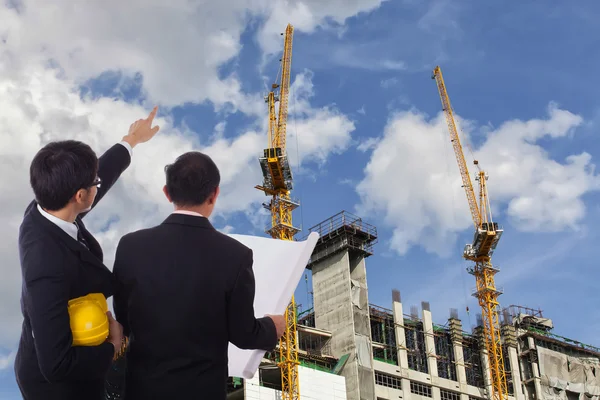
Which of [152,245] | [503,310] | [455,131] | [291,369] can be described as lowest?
[152,245]

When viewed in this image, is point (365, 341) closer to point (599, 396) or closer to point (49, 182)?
point (599, 396)

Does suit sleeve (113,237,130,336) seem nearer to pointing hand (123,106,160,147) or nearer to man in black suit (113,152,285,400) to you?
man in black suit (113,152,285,400)

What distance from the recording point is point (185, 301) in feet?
11.5

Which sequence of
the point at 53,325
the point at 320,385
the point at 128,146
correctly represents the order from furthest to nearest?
the point at 320,385 → the point at 128,146 → the point at 53,325

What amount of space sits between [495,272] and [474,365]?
11164 millimetres

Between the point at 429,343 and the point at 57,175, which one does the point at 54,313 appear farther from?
the point at 429,343

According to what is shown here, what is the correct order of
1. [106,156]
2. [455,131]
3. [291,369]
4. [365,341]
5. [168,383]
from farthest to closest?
[455,131], [365,341], [291,369], [106,156], [168,383]

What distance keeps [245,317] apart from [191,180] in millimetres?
745

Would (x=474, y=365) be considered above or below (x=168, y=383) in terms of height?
above

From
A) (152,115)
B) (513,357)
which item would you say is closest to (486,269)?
(513,357)

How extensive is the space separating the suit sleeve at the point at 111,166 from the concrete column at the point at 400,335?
62304 millimetres

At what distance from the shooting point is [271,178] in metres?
63.8

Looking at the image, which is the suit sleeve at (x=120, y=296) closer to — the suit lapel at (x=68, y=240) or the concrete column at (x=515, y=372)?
the suit lapel at (x=68, y=240)

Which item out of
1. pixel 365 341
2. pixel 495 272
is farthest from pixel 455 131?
pixel 365 341
